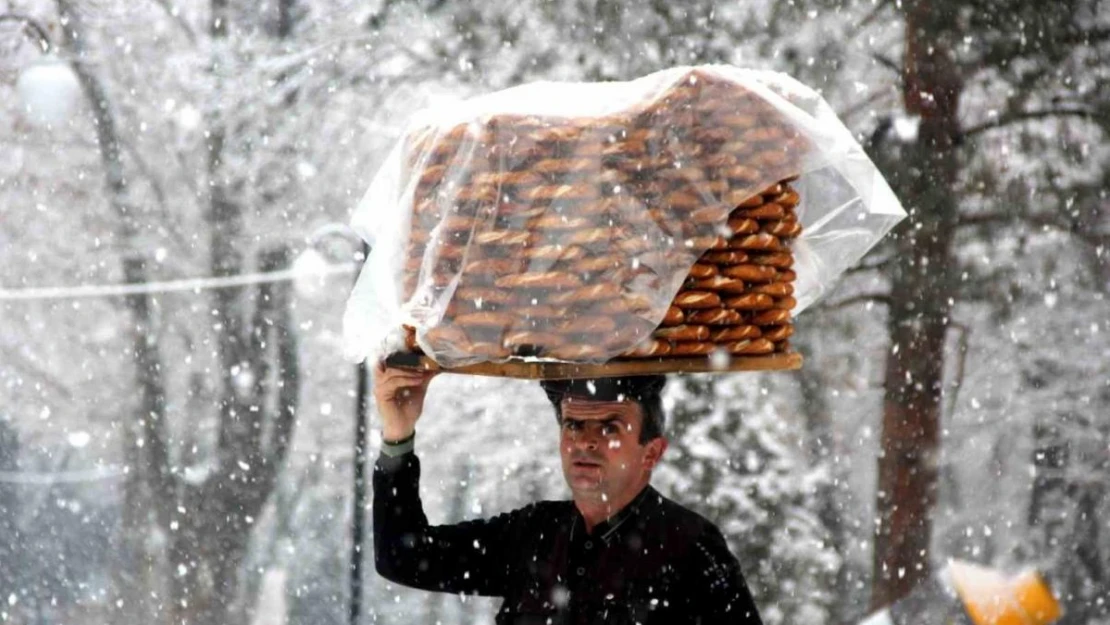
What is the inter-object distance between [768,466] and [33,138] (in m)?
5.61

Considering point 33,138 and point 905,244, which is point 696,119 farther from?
point 33,138

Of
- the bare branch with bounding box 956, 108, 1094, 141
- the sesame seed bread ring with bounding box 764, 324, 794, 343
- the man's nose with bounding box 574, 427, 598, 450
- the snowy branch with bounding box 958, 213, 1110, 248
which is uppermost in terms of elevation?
the bare branch with bounding box 956, 108, 1094, 141

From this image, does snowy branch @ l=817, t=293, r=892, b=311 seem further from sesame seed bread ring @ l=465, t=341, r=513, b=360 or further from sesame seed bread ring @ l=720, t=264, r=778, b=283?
sesame seed bread ring @ l=465, t=341, r=513, b=360

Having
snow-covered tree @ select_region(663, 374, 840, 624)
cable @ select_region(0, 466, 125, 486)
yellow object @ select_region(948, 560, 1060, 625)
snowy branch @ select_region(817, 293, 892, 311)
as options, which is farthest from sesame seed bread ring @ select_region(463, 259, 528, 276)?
cable @ select_region(0, 466, 125, 486)

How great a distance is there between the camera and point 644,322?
7.72ft

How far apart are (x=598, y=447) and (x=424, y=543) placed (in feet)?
1.57

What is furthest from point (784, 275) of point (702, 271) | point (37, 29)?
point (37, 29)

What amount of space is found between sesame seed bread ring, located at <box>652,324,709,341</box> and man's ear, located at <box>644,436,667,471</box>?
524mm

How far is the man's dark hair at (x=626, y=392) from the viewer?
2830 mm

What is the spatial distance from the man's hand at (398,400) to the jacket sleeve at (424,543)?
70 millimetres

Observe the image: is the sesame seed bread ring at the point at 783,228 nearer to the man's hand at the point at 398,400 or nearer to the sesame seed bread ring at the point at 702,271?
the sesame seed bread ring at the point at 702,271

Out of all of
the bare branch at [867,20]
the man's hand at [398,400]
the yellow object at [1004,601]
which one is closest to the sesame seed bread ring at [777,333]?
the man's hand at [398,400]

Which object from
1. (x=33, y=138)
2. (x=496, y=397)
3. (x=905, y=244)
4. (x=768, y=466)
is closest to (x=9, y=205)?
(x=33, y=138)

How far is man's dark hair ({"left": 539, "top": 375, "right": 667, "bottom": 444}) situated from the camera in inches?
111
